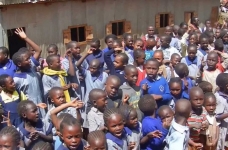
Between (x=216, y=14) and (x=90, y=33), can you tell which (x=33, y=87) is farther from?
(x=216, y=14)

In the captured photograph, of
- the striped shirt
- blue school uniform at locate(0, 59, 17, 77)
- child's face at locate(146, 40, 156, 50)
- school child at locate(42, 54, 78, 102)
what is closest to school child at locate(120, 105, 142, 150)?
the striped shirt

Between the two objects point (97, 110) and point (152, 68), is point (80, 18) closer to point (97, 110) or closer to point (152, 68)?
point (152, 68)

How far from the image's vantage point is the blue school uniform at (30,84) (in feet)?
15.5

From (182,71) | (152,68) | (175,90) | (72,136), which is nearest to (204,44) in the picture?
(182,71)

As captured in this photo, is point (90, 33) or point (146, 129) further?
point (90, 33)

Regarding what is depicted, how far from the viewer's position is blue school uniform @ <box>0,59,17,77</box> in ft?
16.4

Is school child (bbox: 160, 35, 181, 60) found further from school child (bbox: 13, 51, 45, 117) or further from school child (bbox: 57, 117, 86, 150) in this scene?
school child (bbox: 57, 117, 86, 150)

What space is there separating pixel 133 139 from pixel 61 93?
3.48 feet

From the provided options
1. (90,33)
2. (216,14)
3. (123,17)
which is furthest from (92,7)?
(216,14)

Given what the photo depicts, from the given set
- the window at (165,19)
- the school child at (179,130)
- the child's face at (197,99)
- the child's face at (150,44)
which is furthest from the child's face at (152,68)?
the window at (165,19)

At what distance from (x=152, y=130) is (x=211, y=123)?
2.66ft

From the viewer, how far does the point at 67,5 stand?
28.7ft

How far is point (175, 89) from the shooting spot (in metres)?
4.68

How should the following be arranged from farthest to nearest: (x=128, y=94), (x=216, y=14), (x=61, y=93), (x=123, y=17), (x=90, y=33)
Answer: (x=216, y=14) < (x=123, y=17) < (x=90, y=33) < (x=128, y=94) < (x=61, y=93)
